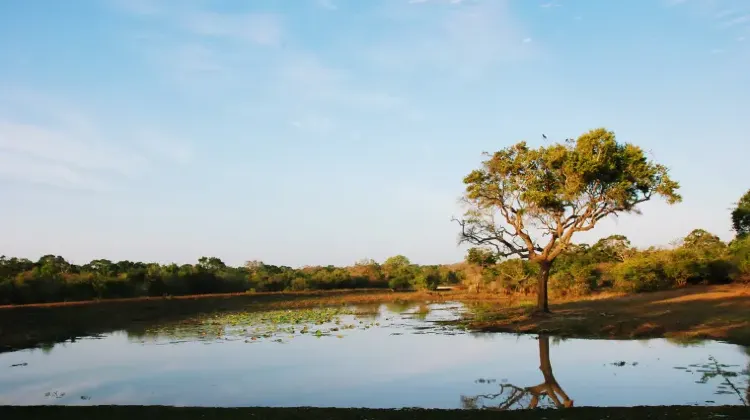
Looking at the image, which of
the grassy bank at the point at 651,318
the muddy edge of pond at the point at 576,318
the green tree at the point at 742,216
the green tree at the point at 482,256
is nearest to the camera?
the grassy bank at the point at 651,318

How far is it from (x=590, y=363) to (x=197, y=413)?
415 inches

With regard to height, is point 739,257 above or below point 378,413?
above

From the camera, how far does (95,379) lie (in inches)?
587

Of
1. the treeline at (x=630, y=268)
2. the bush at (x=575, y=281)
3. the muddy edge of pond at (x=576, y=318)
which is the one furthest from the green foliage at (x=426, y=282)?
the muddy edge of pond at (x=576, y=318)

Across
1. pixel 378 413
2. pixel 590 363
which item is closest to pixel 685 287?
pixel 590 363

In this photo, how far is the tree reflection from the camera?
10.6 m

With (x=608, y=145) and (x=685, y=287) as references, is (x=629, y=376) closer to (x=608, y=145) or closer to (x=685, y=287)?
(x=608, y=145)

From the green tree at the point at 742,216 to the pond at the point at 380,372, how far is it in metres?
35.6

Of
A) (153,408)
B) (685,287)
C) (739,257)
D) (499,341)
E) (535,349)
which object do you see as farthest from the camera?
(685,287)

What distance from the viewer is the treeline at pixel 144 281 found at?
3725 centimetres

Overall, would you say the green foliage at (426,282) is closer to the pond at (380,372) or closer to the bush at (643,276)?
the bush at (643,276)

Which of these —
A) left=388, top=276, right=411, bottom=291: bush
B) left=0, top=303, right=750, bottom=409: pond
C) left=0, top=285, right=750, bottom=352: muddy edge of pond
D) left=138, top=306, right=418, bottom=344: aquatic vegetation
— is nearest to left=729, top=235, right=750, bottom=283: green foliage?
left=0, top=285, right=750, bottom=352: muddy edge of pond

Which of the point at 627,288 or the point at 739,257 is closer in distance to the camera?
the point at 739,257

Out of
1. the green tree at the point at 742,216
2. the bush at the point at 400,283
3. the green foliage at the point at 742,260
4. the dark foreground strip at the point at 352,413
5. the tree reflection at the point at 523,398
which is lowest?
the tree reflection at the point at 523,398
